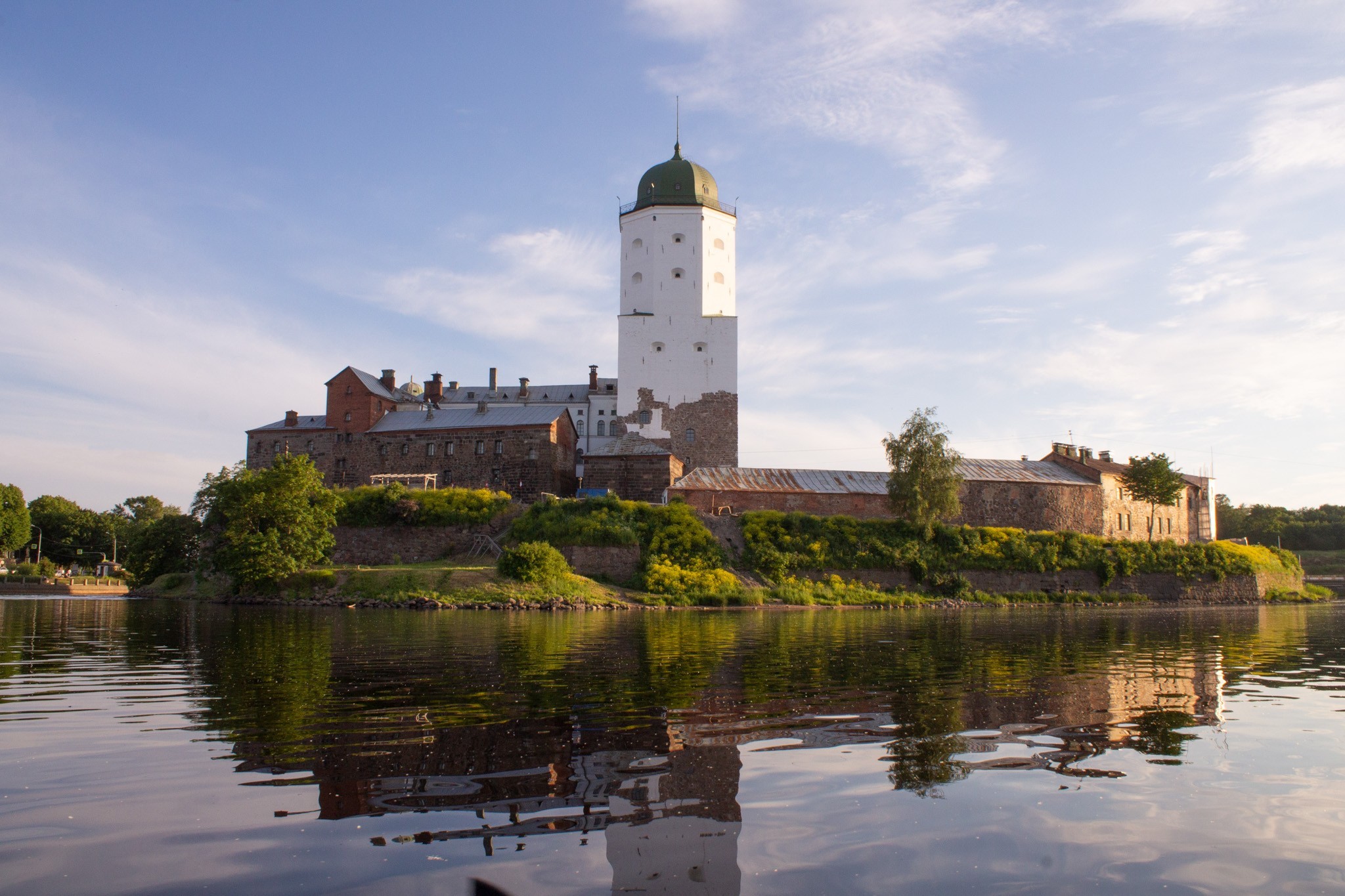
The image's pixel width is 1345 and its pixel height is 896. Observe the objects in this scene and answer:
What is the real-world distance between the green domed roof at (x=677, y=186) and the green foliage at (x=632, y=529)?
2305 cm

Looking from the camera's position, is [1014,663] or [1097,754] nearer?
[1097,754]

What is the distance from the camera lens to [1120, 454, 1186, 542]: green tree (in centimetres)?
4681

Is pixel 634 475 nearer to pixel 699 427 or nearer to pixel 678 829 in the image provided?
pixel 699 427

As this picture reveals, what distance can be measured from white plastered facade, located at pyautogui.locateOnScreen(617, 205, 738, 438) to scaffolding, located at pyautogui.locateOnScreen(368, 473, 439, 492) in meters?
11.2

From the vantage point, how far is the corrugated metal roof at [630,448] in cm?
4538

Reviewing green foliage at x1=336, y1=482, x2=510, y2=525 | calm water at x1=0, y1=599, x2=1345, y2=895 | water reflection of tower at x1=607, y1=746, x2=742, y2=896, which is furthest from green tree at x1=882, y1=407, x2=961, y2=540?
water reflection of tower at x1=607, y1=746, x2=742, y2=896

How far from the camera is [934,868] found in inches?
172

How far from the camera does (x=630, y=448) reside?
46.3 meters

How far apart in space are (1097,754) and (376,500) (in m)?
38.7

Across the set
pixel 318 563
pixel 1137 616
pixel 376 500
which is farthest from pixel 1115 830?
pixel 376 500

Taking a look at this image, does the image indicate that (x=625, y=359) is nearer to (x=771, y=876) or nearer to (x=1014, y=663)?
(x=1014, y=663)

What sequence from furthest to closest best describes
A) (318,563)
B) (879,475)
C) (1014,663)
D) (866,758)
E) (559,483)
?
1. (559,483)
2. (879,475)
3. (318,563)
4. (1014,663)
5. (866,758)

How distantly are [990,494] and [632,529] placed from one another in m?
18.9

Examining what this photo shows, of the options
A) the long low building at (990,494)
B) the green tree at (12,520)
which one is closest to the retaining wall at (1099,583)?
the long low building at (990,494)
